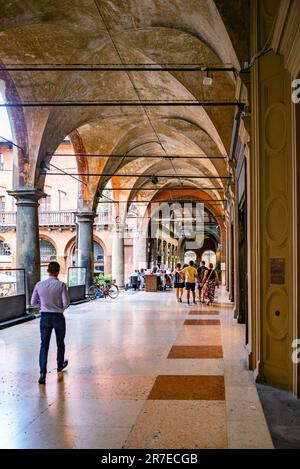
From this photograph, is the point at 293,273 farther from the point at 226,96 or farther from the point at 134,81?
the point at 134,81

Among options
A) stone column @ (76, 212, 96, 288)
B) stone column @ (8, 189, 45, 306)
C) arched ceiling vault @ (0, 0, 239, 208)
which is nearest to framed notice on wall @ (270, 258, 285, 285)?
A: arched ceiling vault @ (0, 0, 239, 208)

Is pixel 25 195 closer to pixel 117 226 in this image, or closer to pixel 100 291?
pixel 100 291

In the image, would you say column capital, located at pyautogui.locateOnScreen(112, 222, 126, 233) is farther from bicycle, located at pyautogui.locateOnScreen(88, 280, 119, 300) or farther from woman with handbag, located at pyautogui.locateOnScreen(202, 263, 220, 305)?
woman with handbag, located at pyautogui.locateOnScreen(202, 263, 220, 305)

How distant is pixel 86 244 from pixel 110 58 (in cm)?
844

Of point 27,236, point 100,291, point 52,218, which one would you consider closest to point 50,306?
point 27,236

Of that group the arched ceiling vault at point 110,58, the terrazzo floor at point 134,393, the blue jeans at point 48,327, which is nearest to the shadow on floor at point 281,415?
the terrazzo floor at point 134,393

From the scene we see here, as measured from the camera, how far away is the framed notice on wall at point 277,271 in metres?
5.41

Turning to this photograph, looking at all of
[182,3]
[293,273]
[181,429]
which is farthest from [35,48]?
[181,429]

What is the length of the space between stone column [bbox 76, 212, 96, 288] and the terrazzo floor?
29.5ft

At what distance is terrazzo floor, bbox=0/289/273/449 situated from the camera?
3857 millimetres

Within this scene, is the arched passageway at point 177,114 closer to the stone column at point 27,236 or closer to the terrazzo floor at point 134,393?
the stone column at point 27,236

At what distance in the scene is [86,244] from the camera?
62.0 feet

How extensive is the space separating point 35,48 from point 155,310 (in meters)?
7.64

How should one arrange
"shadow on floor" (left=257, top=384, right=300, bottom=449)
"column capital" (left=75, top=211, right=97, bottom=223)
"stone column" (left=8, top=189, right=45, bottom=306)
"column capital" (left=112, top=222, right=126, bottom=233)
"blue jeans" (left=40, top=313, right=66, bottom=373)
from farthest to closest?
1. "column capital" (left=112, top=222, right=126, bottom=233)
2. "column capital" (left=75, top=211, right=97, bottom=223)
3. "stone column" (left=8, top=189, right=45, bottom=306)
4. "blue jeans" (left=40, top=313, right=66, bottom=373)
5. "shadow on floor" (left=257, top=384, right=300, bottom=449)
